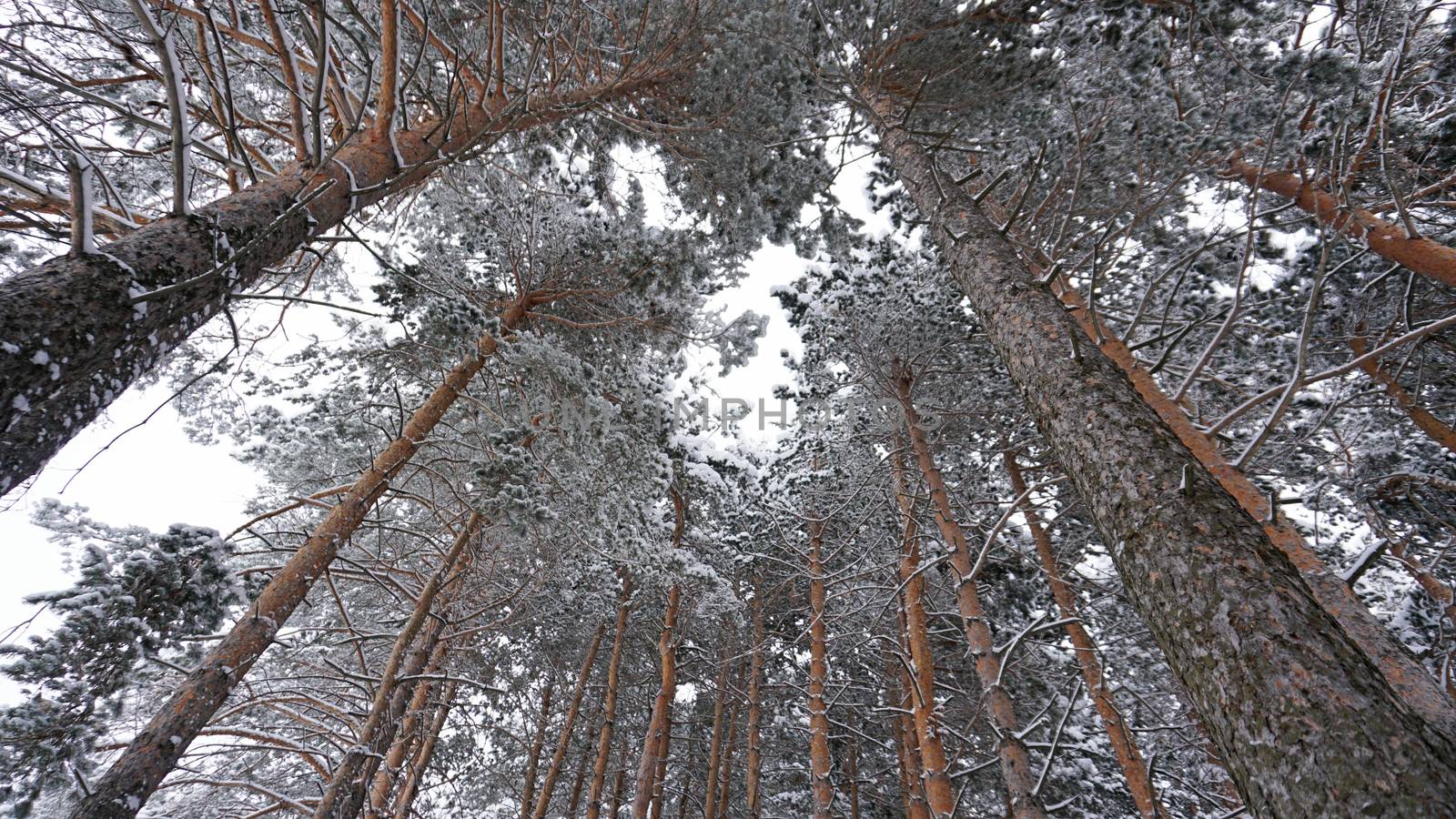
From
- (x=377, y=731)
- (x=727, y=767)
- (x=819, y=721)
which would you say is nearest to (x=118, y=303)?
(x=377, y=731)

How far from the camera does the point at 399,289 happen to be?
484 cm

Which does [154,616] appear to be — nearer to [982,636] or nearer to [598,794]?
[982,636]

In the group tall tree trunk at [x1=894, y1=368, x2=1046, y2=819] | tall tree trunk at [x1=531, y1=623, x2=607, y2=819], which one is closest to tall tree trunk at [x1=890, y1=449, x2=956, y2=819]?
tall tree trunk at [x1=894, y1=368, x2=1046, y2=819]

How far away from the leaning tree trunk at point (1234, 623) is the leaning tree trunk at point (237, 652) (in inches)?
174

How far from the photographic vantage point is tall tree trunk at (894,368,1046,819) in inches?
144

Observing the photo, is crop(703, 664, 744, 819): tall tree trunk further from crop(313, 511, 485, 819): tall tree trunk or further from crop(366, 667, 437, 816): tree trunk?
crop(313, 511, 485, 819): tall tree trunk

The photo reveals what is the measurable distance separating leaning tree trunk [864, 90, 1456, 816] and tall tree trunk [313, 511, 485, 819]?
4911mm

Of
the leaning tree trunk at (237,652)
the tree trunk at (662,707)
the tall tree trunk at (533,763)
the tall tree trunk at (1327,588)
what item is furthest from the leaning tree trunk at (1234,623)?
the tall tree trunk at (533,763)

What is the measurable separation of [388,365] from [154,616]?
374 centimetres

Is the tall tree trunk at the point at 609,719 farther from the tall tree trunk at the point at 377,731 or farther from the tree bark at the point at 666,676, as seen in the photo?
the tall tree trunk at the point at 377,731

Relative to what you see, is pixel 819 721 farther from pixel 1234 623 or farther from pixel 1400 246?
pixel 1400 246

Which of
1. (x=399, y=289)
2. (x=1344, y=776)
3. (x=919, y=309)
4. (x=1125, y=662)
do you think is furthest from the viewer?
(x=1125, y=662)

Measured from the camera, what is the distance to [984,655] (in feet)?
14.1

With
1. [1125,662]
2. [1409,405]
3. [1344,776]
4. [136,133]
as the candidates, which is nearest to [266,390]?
[136,133]
